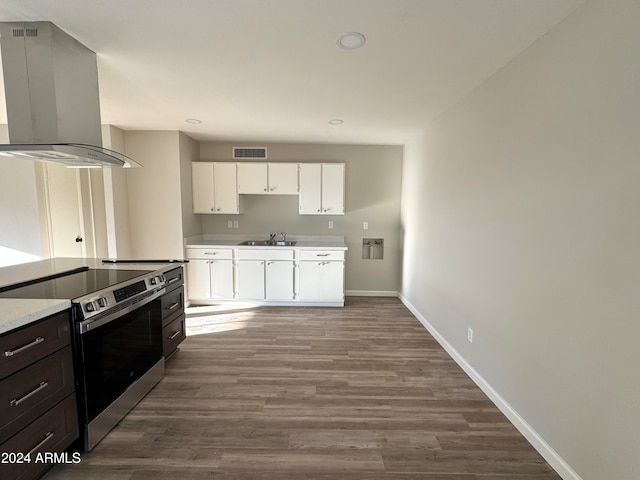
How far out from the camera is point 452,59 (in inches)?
79.5

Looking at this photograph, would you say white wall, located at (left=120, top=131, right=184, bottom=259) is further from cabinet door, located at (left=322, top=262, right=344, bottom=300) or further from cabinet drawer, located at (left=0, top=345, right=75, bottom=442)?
cabinet drawer, located at (left=0, top=345, right=75, bottom=442)

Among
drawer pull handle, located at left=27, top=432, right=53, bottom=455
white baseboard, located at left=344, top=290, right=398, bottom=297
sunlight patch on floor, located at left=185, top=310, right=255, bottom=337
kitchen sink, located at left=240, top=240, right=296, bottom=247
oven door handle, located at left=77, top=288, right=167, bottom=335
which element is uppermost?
kitchen sink, located at left=240, top=240, right=296, bottom=247

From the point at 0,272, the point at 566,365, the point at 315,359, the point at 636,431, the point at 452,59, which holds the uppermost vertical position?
the point at 452,59

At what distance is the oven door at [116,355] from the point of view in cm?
163

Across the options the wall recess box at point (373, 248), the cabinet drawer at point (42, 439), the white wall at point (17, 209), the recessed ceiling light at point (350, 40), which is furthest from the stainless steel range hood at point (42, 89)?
the wall recess box at point (373, 248)

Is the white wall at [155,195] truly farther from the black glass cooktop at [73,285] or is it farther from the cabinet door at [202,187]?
the black glass cooktop at [73,285]

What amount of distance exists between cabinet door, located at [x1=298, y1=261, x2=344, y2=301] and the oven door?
2.15 metres

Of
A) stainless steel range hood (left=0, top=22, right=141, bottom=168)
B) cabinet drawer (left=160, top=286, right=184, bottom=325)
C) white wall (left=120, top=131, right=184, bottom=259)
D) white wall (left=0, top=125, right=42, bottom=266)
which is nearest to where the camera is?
stainless steel range hood (left=0, top=22, right=141, bottom=168)

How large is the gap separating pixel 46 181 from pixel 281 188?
2.94 m

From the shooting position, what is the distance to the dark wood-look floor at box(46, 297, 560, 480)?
1588 mm

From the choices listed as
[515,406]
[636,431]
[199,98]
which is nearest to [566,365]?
[636,431]

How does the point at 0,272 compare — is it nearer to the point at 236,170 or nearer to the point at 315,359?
the point at 315,359

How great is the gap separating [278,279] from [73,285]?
8.42 ft

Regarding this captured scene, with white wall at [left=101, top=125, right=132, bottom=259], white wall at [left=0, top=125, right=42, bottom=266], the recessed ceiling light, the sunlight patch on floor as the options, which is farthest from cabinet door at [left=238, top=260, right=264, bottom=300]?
the recessed ceiling light
